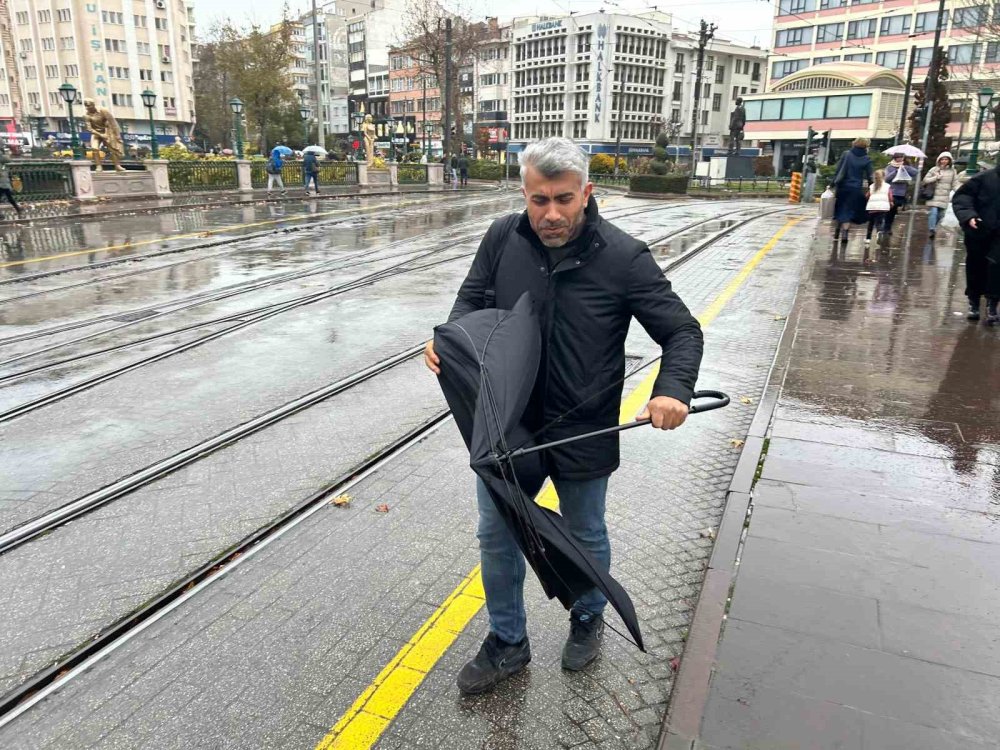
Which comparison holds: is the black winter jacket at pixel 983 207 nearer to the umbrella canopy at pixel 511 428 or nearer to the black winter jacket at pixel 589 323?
the black winter jacket at pixel 589 323

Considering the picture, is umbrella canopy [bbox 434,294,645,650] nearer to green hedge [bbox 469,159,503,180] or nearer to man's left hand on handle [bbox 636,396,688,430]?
man's left hand on handle [bbox 636,396,688,430]

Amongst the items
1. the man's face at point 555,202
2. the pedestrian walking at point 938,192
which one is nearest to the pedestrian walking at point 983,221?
the man's face at point 555,202

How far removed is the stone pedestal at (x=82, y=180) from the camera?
86.2 feet

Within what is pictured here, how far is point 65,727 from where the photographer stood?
2.81 meters

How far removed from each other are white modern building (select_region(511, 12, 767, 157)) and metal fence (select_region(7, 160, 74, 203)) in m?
66.3

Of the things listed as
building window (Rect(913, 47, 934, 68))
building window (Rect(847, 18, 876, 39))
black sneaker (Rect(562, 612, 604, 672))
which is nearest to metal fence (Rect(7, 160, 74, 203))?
black sneaker (Rect(562, 612, 604, 672))

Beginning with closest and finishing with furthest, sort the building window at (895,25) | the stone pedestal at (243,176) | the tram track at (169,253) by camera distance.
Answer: the tram track at (169,253) < the stone pedestal at (243,176) < the building window at (895,25)

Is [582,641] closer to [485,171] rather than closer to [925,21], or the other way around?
[485,171]

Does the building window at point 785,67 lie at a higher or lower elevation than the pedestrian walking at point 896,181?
higher

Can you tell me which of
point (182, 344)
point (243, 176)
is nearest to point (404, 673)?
point (182, 344)

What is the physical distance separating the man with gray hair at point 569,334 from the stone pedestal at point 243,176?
33.3 metres

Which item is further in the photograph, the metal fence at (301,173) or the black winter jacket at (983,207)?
the metal fence at (301,173)

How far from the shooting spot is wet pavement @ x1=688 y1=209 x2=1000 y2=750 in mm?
2721

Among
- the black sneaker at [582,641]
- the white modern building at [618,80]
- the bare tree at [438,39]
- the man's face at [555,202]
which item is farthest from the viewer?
the white modern building at [618,80]
